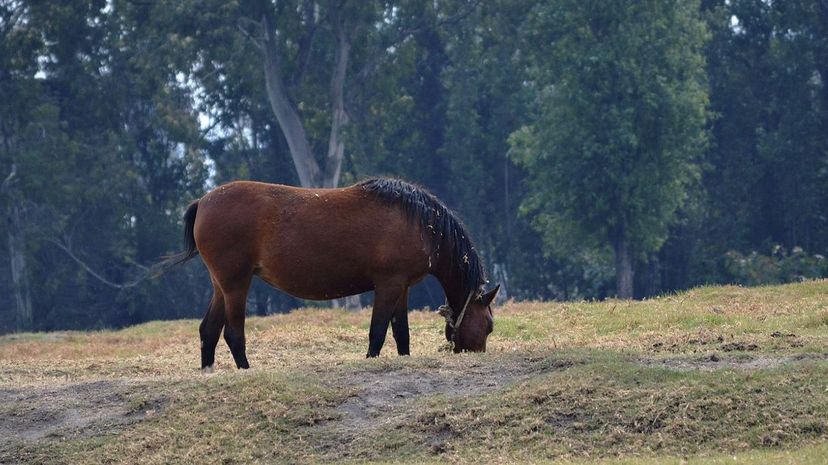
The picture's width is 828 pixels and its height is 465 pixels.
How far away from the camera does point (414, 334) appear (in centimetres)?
1792

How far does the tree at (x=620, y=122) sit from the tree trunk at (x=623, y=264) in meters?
0.03

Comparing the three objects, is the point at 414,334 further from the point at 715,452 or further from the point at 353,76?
the point at 353,76

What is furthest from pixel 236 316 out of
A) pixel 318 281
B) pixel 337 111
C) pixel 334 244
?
pixel 337 111

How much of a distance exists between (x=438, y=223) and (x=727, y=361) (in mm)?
3335

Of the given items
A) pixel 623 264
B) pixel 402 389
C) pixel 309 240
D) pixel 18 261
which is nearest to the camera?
pixel 402 389

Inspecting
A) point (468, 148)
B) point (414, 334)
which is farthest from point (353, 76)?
point (414, 334)

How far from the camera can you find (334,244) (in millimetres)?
13234

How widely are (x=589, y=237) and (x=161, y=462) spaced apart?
30.5 m

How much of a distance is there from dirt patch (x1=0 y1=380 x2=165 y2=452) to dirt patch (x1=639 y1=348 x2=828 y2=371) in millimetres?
4600

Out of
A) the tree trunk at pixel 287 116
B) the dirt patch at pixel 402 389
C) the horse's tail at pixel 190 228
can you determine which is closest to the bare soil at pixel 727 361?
the dirt patch at pixel 402 389

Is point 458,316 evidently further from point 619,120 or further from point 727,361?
point 619,120

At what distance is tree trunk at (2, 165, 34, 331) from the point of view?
4322 cm

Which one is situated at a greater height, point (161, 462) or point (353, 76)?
point (353, 76)

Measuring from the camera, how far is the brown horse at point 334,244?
13.2 meters
